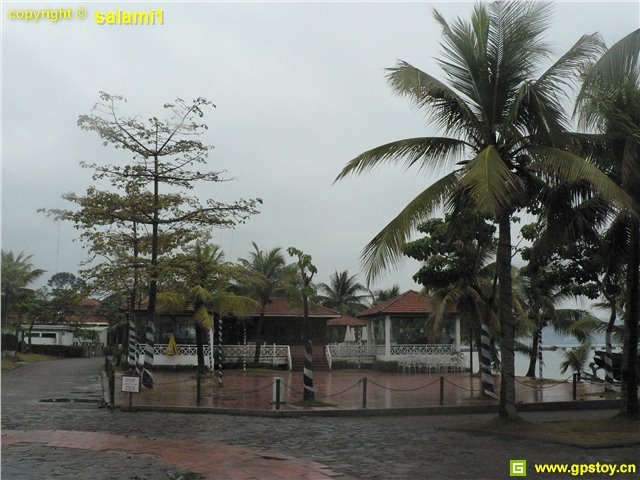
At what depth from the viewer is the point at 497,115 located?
13.0 metres

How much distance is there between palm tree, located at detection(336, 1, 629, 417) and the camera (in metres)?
12.2

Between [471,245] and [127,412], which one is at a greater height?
[471,245]

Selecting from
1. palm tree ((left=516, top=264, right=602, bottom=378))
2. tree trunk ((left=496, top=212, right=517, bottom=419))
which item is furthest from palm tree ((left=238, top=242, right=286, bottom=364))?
tree trunk ((left=496, top=212, right=517, bottom=419))

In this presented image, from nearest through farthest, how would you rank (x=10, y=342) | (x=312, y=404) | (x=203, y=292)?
(x=312, y=404) → (x=203, y=292) → (x=10, y=342)

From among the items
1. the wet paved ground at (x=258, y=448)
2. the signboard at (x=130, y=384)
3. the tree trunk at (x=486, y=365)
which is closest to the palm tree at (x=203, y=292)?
the signboard at (x=130, y=384)

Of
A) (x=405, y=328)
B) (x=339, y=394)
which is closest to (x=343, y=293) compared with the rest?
(x=405, y=328)

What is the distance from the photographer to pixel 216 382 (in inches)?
1046

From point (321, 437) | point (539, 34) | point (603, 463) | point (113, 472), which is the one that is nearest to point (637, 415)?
point (603, 463)

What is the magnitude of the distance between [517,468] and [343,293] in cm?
5339

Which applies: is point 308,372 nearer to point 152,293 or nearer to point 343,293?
point 152,293

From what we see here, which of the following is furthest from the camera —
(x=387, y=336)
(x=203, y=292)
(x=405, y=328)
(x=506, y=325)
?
(x=405, y=328)

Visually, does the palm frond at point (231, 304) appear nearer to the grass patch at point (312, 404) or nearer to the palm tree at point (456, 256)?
the palm tree at point (456, 256)

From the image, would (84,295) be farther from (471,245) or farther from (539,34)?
(539,34)

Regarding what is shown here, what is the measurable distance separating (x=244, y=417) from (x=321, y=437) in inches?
165
